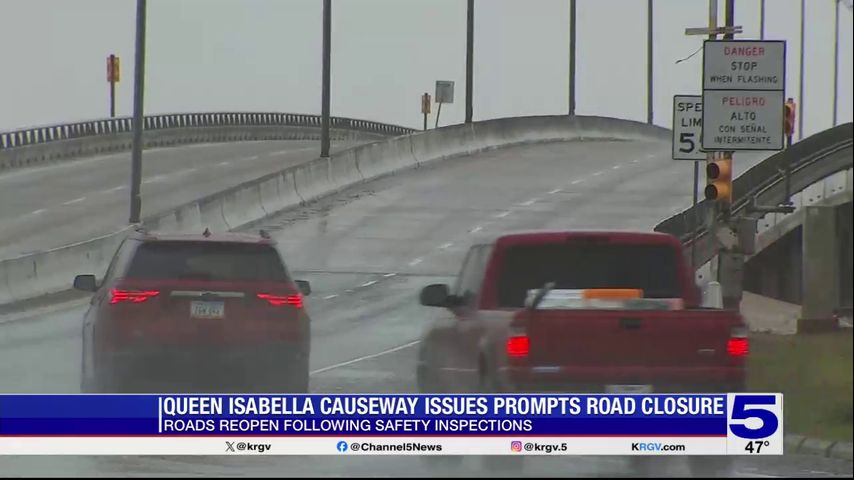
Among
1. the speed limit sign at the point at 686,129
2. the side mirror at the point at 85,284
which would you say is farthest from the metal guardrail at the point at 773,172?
the side mirror at the point at 85,284

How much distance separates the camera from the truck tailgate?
1198 centimetres

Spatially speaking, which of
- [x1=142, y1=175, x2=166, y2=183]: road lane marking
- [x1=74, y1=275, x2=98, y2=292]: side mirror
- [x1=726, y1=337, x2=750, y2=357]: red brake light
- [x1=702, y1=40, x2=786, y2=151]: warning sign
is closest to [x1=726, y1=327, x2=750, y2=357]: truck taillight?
[x1=726, y1=337, x2=750, y2=357]: red brake light

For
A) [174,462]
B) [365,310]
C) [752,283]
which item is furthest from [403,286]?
[174,462]

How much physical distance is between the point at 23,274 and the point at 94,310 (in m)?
19.2

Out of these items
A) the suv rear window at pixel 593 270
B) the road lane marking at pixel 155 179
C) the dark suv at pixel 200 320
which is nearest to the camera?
the suv rear window at pixel 593 270

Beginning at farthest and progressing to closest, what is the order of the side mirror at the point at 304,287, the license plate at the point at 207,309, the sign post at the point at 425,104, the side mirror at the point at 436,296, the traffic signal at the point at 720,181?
the sign post at the point at 425,104
the traffic signal at the point at 720,181
the side mirror at the point at 304,287
the license plate at the point at 207,309
the side mirror at the point at 436,296

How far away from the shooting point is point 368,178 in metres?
56.3

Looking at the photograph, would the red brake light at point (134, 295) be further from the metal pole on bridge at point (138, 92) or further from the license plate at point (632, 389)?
the metal pole on bridge at point (138, 92)

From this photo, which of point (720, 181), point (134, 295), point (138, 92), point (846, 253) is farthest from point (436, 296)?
point (138, 92)

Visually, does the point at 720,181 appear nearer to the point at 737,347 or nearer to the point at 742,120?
the point at 742,120

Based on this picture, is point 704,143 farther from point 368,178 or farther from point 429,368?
point 368,178

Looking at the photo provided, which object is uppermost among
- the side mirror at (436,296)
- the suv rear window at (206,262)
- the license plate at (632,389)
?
the suv rear window at (206,262)

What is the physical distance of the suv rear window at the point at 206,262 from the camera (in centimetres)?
1528

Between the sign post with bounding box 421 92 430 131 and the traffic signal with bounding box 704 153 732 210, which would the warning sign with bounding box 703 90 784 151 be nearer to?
the traffic signal with bounding box 704 153 732 210
